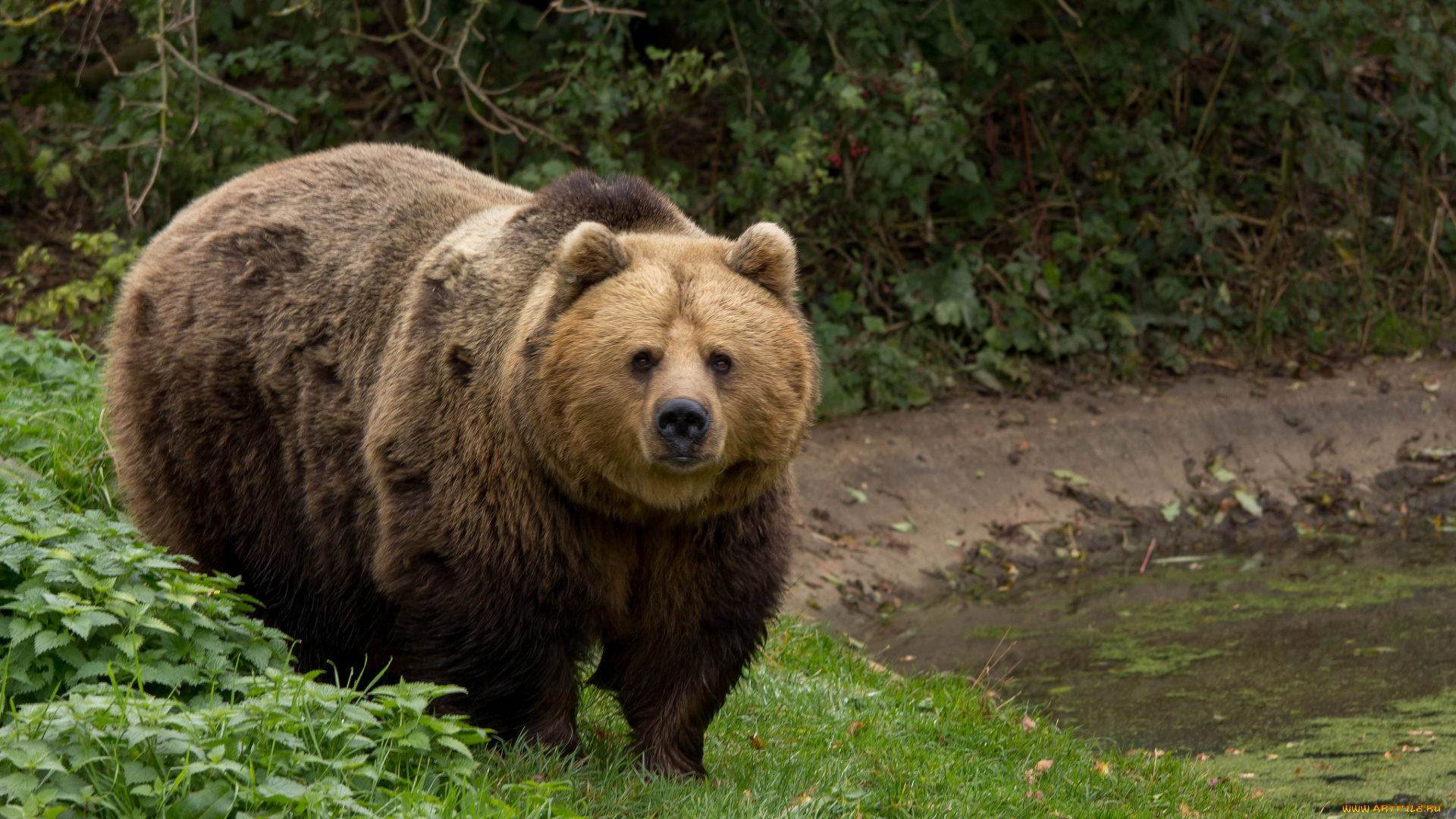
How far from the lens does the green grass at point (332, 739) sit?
120 inches

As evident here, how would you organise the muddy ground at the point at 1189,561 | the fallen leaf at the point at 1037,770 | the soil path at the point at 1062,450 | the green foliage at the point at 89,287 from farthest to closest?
1. the soil path at the point at 1062,450
2. the green foliage at the point at 89,287
3. the muddy ground at the point at 1189,561
4. the fallen leaf at the point at 1037,770

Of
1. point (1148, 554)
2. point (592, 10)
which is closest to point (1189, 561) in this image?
point (1148, 554)

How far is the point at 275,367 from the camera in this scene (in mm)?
4941

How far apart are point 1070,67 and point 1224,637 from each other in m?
5.90

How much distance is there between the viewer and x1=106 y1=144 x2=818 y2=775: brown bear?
13.1 feet

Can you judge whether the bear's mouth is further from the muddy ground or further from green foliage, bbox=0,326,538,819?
the muddy ground

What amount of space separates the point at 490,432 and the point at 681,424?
769 millimetres

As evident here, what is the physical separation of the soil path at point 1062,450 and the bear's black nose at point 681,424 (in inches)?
190

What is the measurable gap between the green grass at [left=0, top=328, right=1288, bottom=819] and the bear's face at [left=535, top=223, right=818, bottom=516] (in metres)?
0.82

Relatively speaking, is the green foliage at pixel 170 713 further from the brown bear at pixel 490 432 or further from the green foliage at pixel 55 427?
the green foliage at pixel 55 427

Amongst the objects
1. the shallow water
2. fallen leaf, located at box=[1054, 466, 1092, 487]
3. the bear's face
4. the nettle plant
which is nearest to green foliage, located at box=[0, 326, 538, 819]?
the bear's face

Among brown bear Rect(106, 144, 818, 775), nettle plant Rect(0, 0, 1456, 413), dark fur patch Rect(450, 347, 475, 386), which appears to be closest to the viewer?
brown bear Rect(106, 144, 818, 775)

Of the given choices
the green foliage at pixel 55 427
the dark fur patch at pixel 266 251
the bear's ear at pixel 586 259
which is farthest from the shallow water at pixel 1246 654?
the green foliage at pixel 55 427

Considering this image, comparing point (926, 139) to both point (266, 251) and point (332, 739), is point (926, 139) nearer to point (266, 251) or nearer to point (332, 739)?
point (266, 251)
